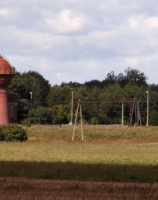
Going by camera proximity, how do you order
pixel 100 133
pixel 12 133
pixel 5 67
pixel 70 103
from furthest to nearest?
pixel 70 103 < pixel 5 67 < pixel 100 133 < pixel 12 133

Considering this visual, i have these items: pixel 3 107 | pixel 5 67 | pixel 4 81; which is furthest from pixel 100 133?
pixel 5 67

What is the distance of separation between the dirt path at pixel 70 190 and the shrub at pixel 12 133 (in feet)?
125

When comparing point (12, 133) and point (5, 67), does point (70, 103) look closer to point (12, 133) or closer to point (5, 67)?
point (5, 67)

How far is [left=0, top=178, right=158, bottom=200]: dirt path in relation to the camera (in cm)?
1300

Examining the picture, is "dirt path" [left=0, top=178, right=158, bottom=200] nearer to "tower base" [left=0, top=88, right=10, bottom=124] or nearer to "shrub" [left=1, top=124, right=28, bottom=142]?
"shrub" [left=1, top=124, right=28, bottom=142]

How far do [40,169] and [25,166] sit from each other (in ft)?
5.18

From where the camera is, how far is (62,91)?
123 m

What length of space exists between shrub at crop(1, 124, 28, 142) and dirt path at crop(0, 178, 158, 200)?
125ft

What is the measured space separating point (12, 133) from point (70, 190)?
1622 inches

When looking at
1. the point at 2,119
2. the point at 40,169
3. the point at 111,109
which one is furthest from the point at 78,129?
the point at 40,169

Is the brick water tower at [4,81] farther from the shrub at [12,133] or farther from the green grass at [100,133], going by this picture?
the shrub at [12,133]

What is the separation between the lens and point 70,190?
14.3 meters

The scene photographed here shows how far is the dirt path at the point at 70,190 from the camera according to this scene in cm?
1300

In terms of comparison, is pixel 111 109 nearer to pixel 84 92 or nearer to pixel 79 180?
pixel 84 92
